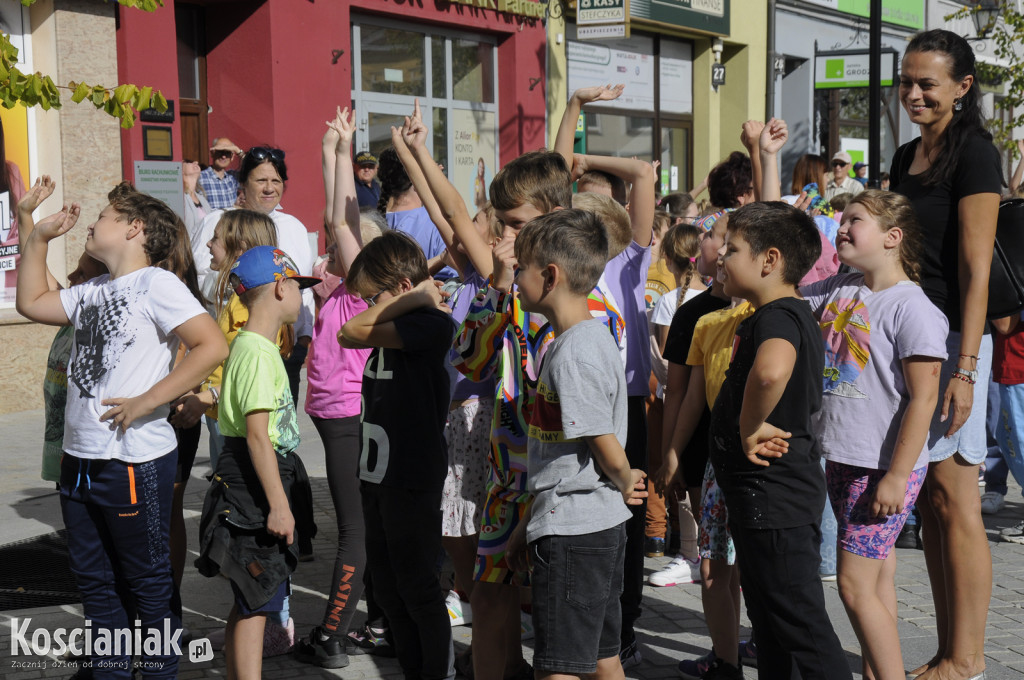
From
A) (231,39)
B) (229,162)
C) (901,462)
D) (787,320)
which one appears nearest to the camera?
(787,320)

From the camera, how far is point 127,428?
3.64 m

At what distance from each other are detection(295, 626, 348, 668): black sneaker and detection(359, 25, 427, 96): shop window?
1033 centimetres

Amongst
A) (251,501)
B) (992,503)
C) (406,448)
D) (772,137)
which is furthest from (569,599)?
(992,503)

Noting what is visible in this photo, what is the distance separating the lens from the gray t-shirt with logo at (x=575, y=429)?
3049mm

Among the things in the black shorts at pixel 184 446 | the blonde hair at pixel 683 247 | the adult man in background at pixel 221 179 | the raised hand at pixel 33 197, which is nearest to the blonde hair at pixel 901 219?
the blonde hair at pixel 683 247

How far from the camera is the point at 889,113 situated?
24828 millimetres

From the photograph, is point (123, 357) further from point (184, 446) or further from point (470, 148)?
point (470, 148)

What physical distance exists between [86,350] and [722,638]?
246 centimetres

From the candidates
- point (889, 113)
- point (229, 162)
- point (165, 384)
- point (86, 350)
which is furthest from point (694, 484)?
point (889, 113)

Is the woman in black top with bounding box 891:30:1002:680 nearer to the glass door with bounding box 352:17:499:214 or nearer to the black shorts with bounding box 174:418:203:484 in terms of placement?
the black shorts with bounding box 174:418:203:484

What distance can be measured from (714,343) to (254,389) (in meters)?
1.63

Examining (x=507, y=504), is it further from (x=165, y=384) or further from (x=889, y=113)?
(x=889, y=113)

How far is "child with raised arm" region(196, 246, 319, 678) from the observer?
3646 mm

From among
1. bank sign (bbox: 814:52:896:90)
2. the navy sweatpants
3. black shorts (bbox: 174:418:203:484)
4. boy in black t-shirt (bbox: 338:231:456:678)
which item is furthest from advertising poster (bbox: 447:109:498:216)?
the navy sweatpants
